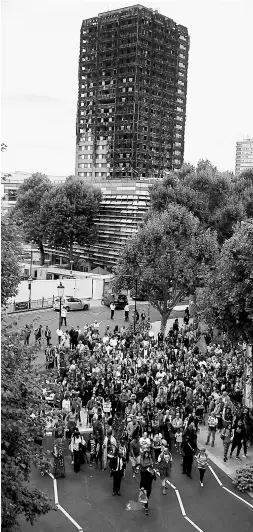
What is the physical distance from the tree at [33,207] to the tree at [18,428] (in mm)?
59847

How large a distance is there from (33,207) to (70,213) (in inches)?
452

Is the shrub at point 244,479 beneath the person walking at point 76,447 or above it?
beneath

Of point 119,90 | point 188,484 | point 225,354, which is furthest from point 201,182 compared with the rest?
point 119,90

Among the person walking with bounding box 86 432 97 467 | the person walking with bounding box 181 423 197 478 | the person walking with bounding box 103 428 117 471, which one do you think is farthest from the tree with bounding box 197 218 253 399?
the person walking with bounding box 86 432 97 467

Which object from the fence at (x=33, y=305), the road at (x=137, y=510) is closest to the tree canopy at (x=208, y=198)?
the fence at (x=33, y=305)

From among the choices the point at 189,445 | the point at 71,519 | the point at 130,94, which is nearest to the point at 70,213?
the point at 189,445

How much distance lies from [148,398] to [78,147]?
355 ft

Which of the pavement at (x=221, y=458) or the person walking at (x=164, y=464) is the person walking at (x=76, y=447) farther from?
the pavement at (x=221, y=458)

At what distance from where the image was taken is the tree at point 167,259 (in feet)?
120

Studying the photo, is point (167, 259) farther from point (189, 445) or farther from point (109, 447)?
point (109, 447)

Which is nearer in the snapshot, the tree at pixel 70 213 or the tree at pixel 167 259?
the tree at pixel 167 259

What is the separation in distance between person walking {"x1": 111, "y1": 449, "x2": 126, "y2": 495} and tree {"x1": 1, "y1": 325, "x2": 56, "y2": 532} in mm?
4210

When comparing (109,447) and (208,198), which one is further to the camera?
(208,198)

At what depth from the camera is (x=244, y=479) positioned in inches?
647
